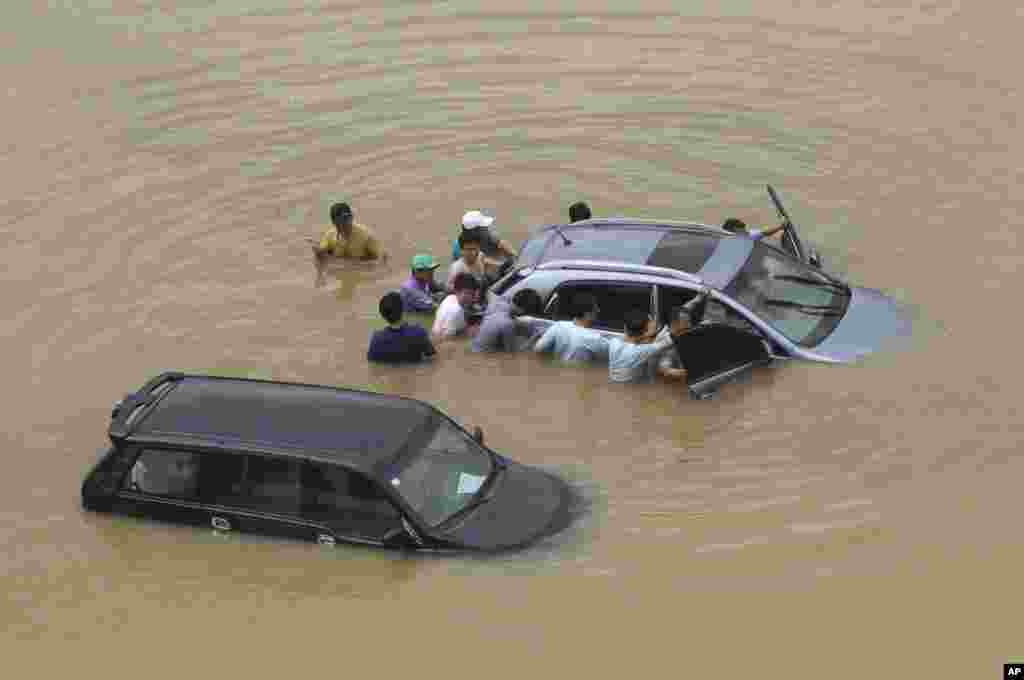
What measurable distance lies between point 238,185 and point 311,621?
999 centimetres

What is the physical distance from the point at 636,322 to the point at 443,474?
3.18m

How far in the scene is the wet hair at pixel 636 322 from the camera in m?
14.7

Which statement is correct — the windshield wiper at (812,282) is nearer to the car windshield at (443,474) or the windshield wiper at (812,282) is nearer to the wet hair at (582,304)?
→ the wet hair at (582,304)

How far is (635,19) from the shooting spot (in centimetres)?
2481

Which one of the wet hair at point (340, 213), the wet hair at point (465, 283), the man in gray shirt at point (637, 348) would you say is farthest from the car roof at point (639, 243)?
the wet hair at point (340, 213)

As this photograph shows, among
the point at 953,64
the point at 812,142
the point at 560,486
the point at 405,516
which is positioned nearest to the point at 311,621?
the point at 405,516

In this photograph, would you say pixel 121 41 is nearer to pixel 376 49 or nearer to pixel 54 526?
pixel 376 49

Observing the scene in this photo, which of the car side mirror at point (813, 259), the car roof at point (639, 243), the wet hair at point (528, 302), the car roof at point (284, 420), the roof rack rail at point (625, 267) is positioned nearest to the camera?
the car roof at point (284, 420)

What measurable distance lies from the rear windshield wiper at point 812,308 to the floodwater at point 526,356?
0.76 metres

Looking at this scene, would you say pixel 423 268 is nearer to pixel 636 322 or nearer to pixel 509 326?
pixel 509 326

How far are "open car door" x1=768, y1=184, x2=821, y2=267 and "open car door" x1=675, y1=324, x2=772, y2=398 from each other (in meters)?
1.67

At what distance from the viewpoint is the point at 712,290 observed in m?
14.5

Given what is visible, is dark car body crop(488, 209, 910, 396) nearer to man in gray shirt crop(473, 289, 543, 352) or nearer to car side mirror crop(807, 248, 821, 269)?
man in gray shirt crop(473, 289, 543, 352)

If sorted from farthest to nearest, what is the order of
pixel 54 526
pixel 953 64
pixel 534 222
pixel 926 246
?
1. pixel 953 64
2. pixel 534 222
3. pixel 926 246
4. pixel 54 526
